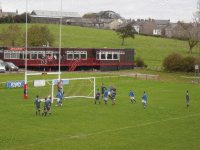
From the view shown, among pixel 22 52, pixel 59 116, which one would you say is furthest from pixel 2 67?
pixel 59 116

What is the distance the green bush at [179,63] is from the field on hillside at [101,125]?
33.7 metres

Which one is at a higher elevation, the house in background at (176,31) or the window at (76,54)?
the house in background at (176,31)

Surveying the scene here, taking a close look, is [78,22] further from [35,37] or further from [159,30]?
[35,37]

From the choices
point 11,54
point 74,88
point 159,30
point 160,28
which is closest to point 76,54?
point 11,54

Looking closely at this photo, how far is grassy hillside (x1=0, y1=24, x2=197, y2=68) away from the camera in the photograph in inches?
4259

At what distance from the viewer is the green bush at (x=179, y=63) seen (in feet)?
230

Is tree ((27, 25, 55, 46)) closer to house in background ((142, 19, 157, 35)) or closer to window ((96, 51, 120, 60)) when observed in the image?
window ((96, 51, 120, 60))

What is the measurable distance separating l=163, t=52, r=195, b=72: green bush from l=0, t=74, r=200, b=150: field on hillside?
1326 inches

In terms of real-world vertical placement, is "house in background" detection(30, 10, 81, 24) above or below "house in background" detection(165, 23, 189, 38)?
above

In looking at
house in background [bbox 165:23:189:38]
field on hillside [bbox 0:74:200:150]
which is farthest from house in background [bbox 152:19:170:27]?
field on hillside [bbox 0:74:200:150]

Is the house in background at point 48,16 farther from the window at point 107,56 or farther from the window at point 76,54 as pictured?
the window at point 107,56

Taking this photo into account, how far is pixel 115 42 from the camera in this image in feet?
405

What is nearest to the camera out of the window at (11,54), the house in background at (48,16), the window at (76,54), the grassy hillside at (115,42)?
the window at (11,54)

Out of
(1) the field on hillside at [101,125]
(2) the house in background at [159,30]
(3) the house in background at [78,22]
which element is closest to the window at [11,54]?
(1) the field on hillside at [101,125]
